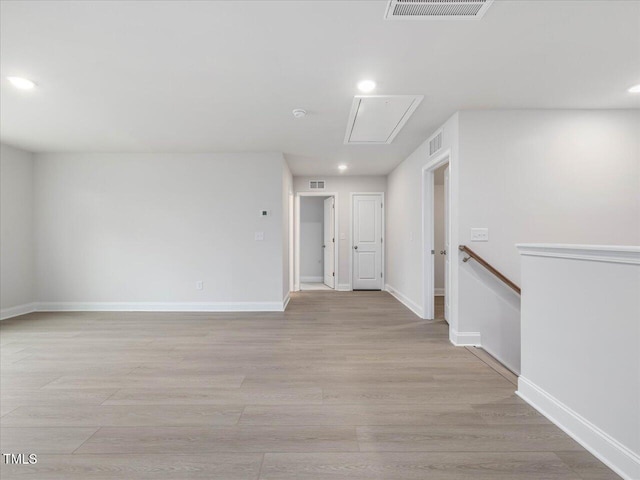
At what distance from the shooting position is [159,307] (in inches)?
199

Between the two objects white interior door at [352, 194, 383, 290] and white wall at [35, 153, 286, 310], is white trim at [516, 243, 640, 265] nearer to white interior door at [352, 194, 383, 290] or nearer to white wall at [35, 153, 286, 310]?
white wall at [35, 153, 286, 310]

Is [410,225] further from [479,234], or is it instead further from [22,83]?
[22,83]

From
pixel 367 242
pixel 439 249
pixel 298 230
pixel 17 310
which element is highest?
pixel 298 230

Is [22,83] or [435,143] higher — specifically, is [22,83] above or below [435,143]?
above

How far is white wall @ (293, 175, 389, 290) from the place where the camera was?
23.1ft

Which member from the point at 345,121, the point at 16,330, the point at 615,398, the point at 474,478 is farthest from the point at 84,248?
the point at 615,398

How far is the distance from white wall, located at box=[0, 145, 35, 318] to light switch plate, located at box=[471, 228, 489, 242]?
630 cm

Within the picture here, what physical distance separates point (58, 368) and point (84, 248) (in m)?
2.80

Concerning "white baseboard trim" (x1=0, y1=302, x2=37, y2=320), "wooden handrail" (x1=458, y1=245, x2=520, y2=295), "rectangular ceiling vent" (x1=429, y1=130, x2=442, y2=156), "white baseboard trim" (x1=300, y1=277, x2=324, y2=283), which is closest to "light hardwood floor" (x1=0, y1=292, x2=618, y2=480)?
"wooden handrail" (x1=458, y1=245, x2=520, y2=295)

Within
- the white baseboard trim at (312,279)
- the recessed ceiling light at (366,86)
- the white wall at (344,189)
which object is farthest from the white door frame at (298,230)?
the recessed ceiling light at (366,86)

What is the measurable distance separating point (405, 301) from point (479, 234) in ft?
8.07

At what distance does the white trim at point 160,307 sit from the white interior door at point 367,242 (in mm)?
2580

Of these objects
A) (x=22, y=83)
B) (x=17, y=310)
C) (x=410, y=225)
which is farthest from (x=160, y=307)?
(x=410, y=225)

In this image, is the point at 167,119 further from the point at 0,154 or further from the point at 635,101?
the point at 635,101
